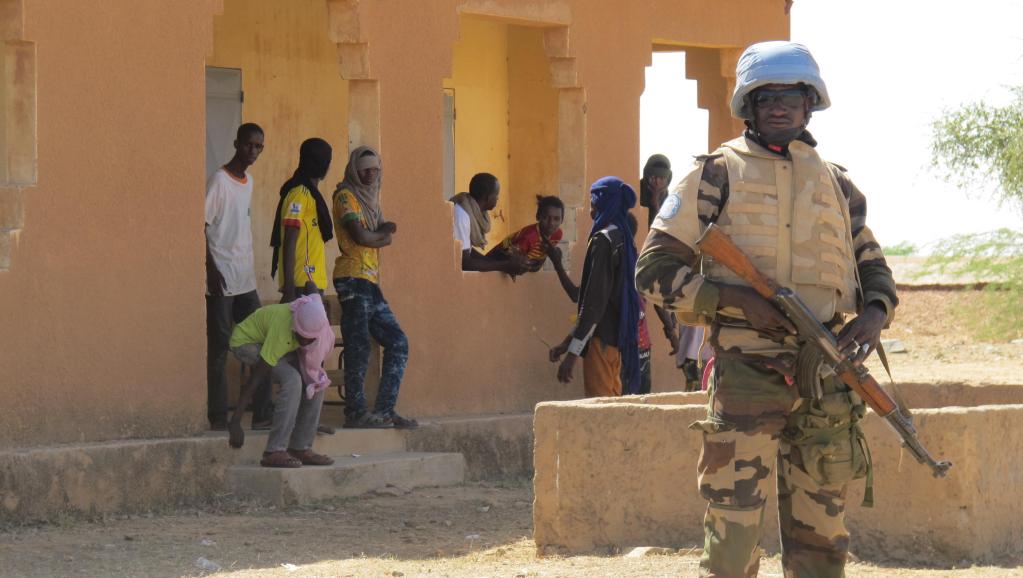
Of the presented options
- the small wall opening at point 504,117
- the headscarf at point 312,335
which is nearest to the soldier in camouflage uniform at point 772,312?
the headscarf at point 312,335

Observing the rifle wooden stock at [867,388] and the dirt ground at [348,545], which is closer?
the rifle wooden stock at [867,388]

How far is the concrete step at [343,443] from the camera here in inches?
358

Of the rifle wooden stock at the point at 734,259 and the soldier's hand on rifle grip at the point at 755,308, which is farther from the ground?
the rifle wooden stock at the point at 734,259

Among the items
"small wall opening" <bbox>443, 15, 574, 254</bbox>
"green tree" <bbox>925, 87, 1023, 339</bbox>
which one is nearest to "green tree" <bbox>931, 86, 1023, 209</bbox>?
"green tree" <bbox>925, 87, 1023, 339</bbox>

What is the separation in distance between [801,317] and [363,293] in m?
5.15

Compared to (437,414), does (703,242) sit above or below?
above

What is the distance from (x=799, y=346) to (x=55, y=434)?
4754mm

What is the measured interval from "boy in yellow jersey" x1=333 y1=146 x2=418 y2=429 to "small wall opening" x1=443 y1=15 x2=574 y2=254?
140 inches

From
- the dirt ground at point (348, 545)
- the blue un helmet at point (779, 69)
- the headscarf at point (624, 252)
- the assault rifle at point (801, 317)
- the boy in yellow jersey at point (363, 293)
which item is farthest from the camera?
the headscarf at point (624, 252)

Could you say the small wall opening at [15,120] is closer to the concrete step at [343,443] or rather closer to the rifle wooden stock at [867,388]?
the concrete step at [343,443]

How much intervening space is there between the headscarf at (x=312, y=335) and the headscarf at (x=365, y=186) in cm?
97

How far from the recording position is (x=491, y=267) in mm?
10859

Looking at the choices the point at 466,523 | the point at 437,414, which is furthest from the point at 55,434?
the point at 437,414

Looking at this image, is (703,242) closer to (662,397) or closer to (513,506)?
(662,397)
